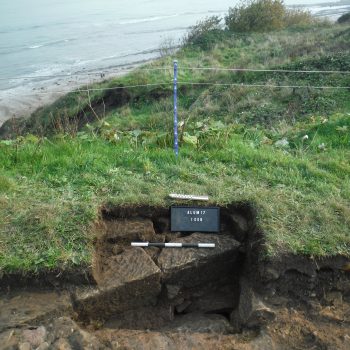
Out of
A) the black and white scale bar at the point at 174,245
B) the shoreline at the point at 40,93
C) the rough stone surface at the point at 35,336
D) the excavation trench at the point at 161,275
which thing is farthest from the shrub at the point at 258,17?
the rough stone surface at the point at 35,336

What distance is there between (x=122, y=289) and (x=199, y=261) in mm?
908

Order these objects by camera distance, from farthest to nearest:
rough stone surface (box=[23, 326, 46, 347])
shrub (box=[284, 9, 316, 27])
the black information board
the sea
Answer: shrub (box=[284, 9, 316, 27]) → the sea → the black information board → rough stone surface (box=[23, 326, 46, 347])

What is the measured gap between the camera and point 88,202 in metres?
5.55

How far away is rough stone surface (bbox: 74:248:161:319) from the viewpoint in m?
4.61

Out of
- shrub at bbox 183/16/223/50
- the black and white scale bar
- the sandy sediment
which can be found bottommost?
the sandy sediment

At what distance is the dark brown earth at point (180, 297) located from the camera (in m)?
4.25

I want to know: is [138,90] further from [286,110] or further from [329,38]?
[329,38]

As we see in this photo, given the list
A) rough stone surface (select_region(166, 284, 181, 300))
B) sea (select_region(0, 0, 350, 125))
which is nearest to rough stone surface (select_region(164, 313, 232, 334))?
rough stone surface (select_region(166, 284, 181, 300))

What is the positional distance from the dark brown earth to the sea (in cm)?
1168

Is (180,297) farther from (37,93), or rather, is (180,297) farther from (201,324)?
(37,93)

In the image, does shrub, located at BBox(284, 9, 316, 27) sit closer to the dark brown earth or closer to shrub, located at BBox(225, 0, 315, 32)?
shrub, located at BBox(225, 0, 315, 32)

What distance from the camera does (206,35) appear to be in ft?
99.5

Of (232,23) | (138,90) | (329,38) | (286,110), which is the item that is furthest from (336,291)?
(232,23)

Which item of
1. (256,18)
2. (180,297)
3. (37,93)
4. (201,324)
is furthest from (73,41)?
(201,324)
